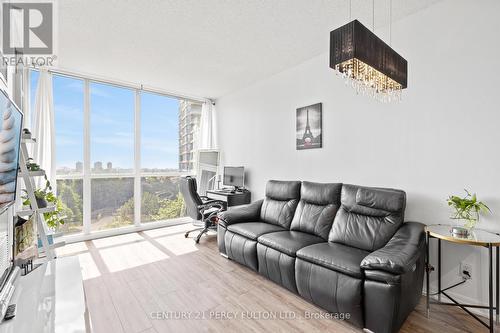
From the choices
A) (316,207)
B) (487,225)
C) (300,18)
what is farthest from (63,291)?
(487,225)

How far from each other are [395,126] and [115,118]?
4.38 meters

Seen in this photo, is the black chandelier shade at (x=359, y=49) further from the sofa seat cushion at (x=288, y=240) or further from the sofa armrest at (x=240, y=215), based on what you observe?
the sofa armrest at (x=240, y=215)

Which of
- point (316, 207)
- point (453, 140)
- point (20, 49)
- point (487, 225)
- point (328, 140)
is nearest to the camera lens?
point (487, 225)

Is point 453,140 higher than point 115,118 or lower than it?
lower

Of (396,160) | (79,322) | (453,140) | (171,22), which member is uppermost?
(171,22)

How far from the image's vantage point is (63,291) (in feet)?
4.90

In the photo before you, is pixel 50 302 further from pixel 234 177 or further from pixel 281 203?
pixel 234 177

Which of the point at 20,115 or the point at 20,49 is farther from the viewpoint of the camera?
the point at 20,49

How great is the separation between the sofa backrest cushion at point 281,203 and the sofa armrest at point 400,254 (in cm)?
129

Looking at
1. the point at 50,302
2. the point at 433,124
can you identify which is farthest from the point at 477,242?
the point at 50,302

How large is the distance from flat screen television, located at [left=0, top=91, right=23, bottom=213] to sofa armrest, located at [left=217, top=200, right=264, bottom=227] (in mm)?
2144

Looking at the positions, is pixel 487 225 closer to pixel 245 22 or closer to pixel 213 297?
pixel 213 297

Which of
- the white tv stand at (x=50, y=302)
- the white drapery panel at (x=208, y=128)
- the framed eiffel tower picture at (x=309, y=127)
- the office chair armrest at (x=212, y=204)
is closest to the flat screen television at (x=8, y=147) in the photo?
the white tv stand at (x=50, y=302)

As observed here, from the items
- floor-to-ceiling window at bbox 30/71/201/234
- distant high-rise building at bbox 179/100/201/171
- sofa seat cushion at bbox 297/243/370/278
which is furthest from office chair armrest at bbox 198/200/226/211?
sofa seat cushion at bbox 297/243/370/278
